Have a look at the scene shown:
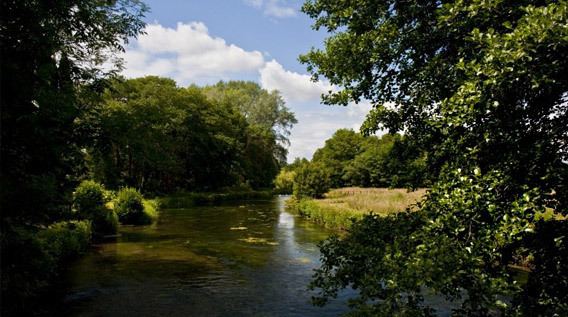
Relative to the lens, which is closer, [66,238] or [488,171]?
[488,171]

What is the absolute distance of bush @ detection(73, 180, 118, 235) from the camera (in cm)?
2123

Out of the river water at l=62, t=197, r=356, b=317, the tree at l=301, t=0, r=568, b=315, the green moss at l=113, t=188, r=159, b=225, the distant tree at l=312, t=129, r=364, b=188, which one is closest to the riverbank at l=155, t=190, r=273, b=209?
the green moss at l=113, t=188, r=159, b=225

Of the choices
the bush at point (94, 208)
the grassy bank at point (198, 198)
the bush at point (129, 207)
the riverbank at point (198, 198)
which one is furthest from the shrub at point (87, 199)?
the grassy bank at point (198, 198)

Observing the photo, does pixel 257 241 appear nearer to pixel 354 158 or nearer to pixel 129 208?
pixel 129 208

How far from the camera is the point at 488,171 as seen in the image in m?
5.06

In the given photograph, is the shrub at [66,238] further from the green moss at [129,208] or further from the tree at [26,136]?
the green moss at [129,208]

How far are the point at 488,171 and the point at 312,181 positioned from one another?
40053 millimetres

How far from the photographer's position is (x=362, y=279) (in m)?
5.57

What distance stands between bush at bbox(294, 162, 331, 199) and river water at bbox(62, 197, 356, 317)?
18.1 metres

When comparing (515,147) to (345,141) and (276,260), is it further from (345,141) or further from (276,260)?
(345,141)

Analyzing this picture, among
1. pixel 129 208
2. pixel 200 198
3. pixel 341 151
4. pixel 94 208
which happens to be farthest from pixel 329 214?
pixel 341 151

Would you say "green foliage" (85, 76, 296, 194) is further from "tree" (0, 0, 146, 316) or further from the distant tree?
"tree" (0, 0, 146, 316)

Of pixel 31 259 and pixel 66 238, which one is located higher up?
pixel 31 259

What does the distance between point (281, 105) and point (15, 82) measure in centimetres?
7577
